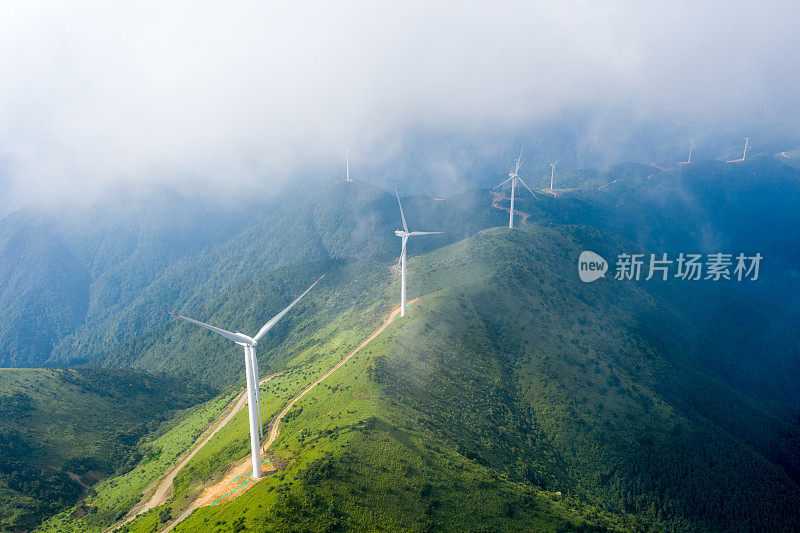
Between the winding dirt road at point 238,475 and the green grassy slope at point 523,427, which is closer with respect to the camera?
the green grassy slope at point 523,427

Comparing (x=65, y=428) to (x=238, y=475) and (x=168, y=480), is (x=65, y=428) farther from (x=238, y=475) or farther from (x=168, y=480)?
(x=238, y=475)

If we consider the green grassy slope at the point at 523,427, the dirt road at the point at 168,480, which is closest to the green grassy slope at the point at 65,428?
the dirt road at the point at 168,480

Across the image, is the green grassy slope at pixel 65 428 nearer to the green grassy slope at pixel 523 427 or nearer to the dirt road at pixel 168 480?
the dirt road at pixel 168 480

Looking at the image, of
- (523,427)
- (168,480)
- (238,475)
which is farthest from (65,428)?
(523,427)

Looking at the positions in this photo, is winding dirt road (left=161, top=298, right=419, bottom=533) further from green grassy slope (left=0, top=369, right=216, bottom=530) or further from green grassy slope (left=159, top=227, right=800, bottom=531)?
green grassy slope (left=0, top=369, right=216, bottom=530)

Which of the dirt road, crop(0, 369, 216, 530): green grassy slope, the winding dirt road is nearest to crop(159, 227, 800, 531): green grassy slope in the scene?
the winding dirt road

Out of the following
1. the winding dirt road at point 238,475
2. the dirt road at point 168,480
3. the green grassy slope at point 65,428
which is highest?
the winding dirt road at point 238,475
